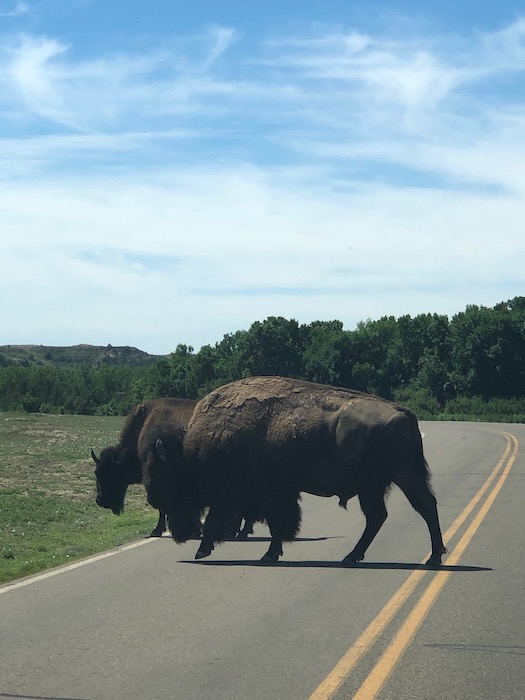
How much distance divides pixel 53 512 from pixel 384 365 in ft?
290

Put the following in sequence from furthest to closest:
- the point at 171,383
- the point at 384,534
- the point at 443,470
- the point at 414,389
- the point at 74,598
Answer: the point at 171,383 < the point at 414,389 < the point at 443,470 < the point at 384,534 < the point at 74,598

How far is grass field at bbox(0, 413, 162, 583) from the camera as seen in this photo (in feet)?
44.5

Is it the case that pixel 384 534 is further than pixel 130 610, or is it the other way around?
pixel 384 534

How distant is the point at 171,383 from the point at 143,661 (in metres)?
107

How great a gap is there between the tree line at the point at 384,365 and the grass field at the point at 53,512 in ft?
190

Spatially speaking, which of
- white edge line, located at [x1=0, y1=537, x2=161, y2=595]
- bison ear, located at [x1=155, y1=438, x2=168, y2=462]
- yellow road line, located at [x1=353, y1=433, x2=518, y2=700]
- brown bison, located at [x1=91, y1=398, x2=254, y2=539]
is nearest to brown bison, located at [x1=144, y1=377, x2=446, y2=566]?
bison ear, located at [x1=155, y1=438, x2=168, y2=462]

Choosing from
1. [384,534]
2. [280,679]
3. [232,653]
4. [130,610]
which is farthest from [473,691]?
[384,534]

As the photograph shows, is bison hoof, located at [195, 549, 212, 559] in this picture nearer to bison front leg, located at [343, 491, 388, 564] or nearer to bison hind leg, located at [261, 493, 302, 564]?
bison hind leg, located at [261, 493, 302, 564]

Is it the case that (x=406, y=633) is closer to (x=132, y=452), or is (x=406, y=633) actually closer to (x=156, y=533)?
(x=156, y=533)

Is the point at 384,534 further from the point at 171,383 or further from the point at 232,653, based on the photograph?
the point at 171,383

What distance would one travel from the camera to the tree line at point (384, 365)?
306 ft

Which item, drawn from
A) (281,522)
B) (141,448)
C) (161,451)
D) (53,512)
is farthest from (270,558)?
(53,512)

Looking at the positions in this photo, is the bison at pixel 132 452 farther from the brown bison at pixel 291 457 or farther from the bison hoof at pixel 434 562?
the bison hoof at pixel 434 562

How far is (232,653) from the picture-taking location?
730 cm
